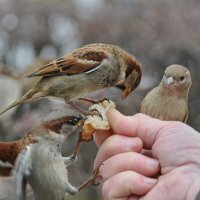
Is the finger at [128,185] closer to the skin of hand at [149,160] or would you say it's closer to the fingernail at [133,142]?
the skin of hand at [149,160]

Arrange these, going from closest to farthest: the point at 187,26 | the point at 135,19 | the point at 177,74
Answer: the point at 177,74, the point at 187,26, the point at 135,19

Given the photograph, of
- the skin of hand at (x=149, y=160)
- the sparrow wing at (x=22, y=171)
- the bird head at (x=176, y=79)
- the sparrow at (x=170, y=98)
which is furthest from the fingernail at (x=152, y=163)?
the bird head at (x=176, y=79)

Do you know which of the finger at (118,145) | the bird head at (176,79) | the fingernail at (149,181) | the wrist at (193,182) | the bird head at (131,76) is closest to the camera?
the wrist at (193,182)

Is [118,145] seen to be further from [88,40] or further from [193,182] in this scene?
[88,40]

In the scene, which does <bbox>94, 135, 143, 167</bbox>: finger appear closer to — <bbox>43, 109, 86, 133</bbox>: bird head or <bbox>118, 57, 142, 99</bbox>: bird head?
<bbox>43, 109, 86, 133</bbox>: bird head

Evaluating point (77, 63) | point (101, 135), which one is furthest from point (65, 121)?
point (77, 63)

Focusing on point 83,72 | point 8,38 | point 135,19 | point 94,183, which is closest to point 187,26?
point 135,19

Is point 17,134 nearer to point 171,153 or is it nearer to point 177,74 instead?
point 177,74
